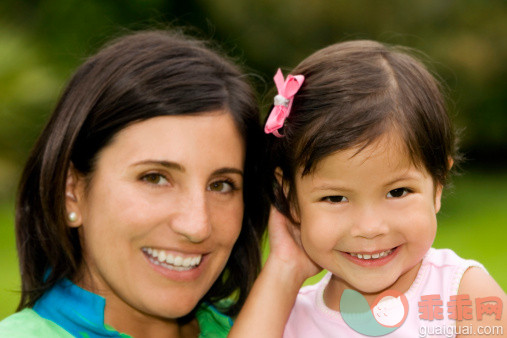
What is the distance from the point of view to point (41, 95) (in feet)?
41.3

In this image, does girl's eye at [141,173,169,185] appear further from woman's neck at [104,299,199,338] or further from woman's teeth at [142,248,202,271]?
woman's neck at [104,299,199,338]

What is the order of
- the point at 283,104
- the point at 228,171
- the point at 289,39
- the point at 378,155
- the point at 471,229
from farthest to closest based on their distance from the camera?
the point at 289,39 → the point at 471,229 → the point at 283,104 → the point at 228,171 → the point at 378,155

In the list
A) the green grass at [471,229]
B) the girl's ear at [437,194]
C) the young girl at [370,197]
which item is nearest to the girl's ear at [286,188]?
the young girl at [370,197]

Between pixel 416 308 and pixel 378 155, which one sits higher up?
pixel 378 155

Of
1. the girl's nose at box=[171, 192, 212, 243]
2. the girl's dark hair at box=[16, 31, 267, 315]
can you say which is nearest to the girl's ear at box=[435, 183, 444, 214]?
the girl's dark hair at box=[16, 31, 267, 315]

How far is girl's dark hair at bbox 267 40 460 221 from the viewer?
8.86 feet

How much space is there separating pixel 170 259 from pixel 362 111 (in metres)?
0.93

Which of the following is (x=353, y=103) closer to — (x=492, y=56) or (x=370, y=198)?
(x=370, y=198)

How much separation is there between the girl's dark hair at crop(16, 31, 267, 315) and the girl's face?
46 centimetres

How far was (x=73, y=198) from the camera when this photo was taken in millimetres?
2936

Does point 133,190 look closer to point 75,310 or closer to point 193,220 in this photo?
point 193,220

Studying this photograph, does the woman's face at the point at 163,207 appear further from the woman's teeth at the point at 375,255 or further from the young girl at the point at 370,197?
the woman's teeth at the point at 375,255

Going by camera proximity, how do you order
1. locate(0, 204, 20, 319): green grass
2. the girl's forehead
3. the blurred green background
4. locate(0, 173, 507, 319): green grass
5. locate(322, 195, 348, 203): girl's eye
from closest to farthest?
the girl's forehead → locate(322, 195, 348, 203): girl's eye → locate(0, 204, 20, 319): green grass → locate(0, 173, 507, 319): green grass → the blurred green background

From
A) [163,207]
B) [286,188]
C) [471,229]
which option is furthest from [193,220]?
[471,229]
